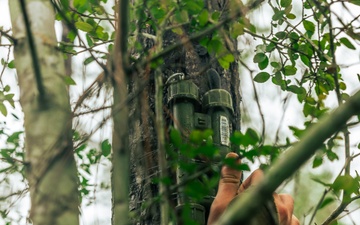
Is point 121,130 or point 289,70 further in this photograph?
point 289,70

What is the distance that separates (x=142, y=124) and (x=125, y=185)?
4.55ft

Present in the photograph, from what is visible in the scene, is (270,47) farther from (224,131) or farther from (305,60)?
(224,131)

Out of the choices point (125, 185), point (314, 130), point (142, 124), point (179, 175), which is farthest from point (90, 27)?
point (314, 130)

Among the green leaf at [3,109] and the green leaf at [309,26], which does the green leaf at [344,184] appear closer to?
the green leaf at [309,26]

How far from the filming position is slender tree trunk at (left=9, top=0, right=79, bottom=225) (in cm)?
206

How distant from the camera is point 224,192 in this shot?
2.90 m

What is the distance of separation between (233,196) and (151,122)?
651mm

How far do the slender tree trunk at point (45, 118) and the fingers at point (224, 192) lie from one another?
0.86m

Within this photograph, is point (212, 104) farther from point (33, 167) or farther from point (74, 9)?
point (33, 167)

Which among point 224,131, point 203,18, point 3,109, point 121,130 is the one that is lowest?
point 121,130

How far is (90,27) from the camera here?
137 inches

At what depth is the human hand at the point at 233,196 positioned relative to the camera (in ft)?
9.35

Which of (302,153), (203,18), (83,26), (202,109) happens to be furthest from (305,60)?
(302,153)

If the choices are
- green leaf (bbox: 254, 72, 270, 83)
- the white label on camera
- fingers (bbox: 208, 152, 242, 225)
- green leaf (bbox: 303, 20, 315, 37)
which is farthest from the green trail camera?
green leaf (bbox: 303, 20, 315, 37)
